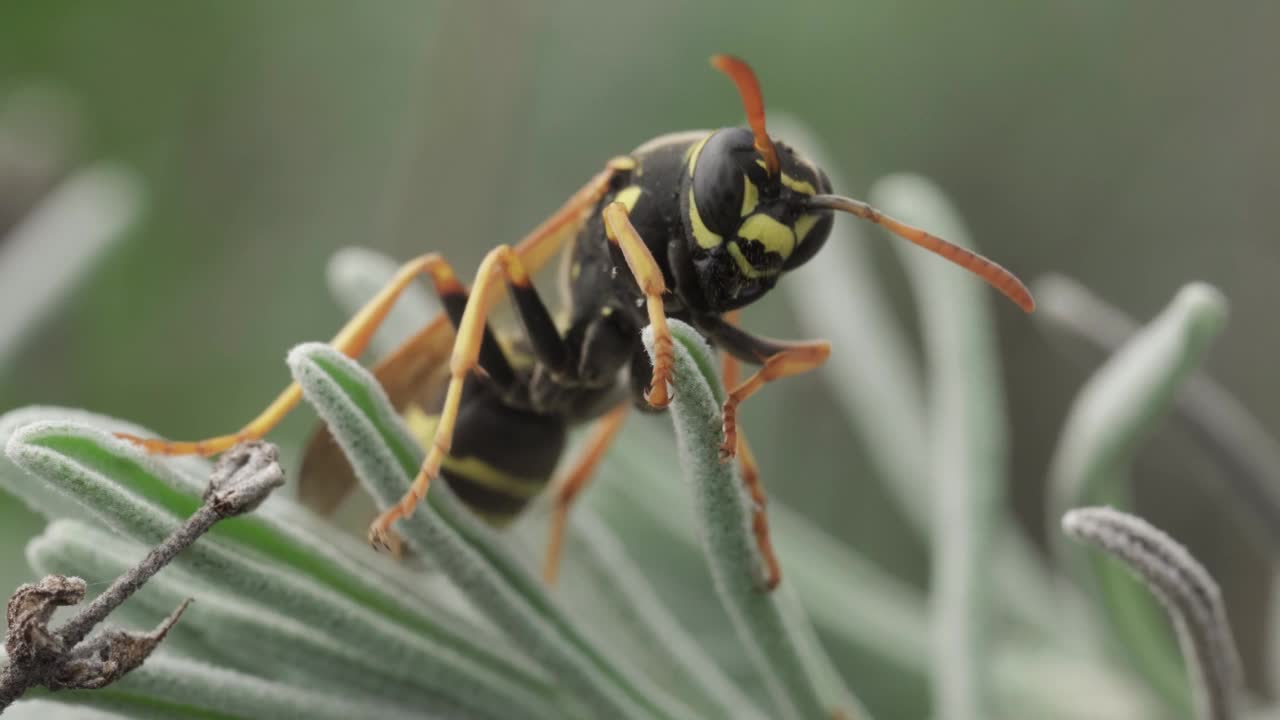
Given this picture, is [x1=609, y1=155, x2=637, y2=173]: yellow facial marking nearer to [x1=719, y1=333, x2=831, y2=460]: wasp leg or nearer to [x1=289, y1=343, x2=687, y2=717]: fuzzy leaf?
[x1=719, y1=333, x2=831, y2=460]: wasp leg

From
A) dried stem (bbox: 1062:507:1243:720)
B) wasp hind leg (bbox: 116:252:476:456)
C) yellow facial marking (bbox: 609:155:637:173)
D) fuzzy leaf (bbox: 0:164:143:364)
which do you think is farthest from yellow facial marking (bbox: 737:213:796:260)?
fuzzy leaf (bbox: 0:164:143:364)

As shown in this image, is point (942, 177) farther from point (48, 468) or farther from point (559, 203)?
point (48, 468)

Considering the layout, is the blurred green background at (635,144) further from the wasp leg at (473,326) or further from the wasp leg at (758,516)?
the wasp leg at (758,516)

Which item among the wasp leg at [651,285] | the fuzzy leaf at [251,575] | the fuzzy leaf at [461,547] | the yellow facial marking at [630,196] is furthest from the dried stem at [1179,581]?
the yellow facial marking at [630,196]

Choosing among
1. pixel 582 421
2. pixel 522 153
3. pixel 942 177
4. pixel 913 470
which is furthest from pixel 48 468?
pixel 942 177

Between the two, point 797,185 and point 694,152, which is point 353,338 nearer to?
point 694,152

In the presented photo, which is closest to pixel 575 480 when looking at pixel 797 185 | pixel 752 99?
pixel 797 185
